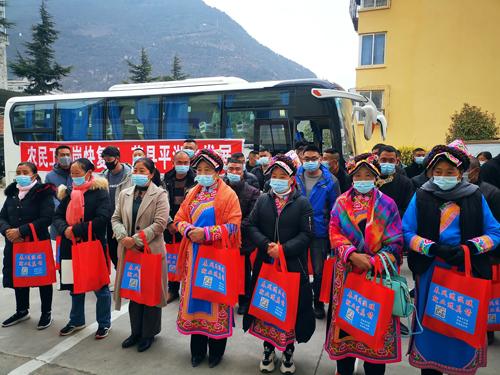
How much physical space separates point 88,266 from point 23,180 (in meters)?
1.14

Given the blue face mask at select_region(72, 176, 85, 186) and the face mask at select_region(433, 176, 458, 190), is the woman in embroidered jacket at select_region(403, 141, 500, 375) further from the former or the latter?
the blue face mask at select_region(72, 176, 85, 186)

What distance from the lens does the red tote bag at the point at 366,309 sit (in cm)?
233

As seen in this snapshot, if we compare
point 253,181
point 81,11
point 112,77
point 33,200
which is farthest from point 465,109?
point 81,11

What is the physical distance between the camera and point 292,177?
300 cm

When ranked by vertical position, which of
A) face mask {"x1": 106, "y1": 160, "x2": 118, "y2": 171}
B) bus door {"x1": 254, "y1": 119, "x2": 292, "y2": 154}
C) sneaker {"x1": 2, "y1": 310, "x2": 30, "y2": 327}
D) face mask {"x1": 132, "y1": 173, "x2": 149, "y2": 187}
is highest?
bus door {"x1": 254, "y1": 119, "x2": 292, "y2": 154}

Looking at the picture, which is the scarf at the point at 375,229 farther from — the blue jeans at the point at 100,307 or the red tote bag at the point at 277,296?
the blue jeans at the point at 100,307

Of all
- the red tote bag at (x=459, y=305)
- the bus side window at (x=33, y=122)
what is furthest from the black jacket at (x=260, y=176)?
the bus side window at (x=33, y=122)

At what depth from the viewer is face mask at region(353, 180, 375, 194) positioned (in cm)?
261

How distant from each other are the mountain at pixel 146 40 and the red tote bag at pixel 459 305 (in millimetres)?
94909

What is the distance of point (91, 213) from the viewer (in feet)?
11.4

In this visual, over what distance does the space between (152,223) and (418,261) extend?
2.17 meters

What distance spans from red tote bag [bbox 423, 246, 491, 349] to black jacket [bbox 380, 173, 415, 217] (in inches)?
77.5

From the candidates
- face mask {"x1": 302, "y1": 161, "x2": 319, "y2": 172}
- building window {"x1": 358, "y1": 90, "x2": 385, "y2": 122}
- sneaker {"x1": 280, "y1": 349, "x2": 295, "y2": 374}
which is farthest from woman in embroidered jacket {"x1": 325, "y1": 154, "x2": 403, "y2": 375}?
building window {"x1": 358, "y1": 90, "x2": 385, "y2": 122}

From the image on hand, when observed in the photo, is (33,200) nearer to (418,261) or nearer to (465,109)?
(418,261)
